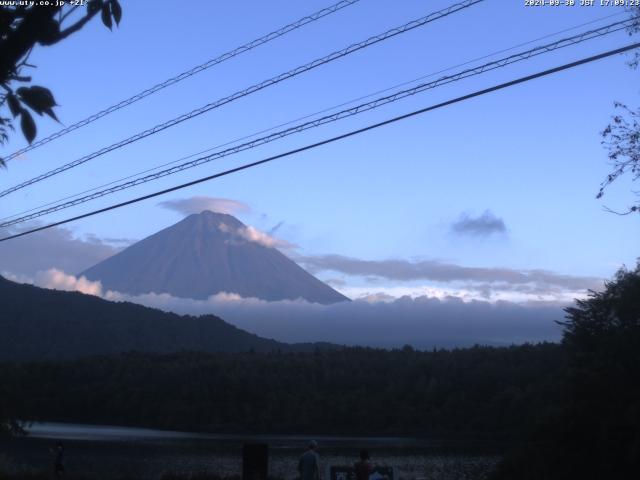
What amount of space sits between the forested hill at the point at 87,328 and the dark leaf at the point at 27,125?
11203cm

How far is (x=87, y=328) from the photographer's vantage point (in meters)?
124

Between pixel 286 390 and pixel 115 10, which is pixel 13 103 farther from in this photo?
pixel 286 390

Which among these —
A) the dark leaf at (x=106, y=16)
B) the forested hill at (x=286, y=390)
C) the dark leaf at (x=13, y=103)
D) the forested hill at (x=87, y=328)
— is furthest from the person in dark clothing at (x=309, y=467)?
the forested hill at (x=87, y=328)

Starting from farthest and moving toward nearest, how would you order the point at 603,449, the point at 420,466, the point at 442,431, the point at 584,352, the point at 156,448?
the point at 442,431 → the point at 156,448 → the point at 420,466 → the point at 584,352 → the point at 603,449

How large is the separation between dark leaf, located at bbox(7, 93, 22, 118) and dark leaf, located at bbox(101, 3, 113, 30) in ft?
2.16

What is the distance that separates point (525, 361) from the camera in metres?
78.2

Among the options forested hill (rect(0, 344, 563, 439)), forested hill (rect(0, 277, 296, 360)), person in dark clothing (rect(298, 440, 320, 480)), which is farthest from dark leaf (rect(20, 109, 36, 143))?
forested hill (rect(0, 277, 296, 360))

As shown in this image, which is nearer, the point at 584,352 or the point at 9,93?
the point at 9,93

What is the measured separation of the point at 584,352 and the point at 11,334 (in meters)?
99.9

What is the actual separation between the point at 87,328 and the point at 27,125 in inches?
4886

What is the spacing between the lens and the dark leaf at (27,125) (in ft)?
14.4

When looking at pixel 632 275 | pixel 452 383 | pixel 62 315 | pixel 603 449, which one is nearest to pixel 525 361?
pixel 452 383

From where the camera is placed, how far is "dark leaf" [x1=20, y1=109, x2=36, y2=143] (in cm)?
438

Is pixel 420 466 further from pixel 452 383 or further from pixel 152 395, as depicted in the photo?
pixel 152 395
